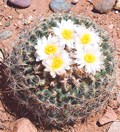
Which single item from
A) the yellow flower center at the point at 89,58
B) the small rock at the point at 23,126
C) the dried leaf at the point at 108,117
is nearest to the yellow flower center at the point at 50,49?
the yellow flower center at the point at 89,58

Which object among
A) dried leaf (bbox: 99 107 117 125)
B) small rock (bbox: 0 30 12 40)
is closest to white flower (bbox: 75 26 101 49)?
dried leaf (bbox: 99 107 117 125)

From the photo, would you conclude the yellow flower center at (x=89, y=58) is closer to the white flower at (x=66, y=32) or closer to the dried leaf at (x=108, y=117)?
the white flower at (x=66, y=32)

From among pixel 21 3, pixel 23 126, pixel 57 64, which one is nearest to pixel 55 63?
pixel 57 64

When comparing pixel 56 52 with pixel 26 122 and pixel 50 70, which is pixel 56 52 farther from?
pixel 26 122

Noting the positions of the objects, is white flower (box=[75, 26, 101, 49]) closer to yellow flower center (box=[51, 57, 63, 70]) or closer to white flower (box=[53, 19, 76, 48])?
white flower (box=[53, 19, 76, 48])

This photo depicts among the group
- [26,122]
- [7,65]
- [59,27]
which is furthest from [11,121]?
[59,27]

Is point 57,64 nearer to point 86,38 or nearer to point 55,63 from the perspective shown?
point 55,63
